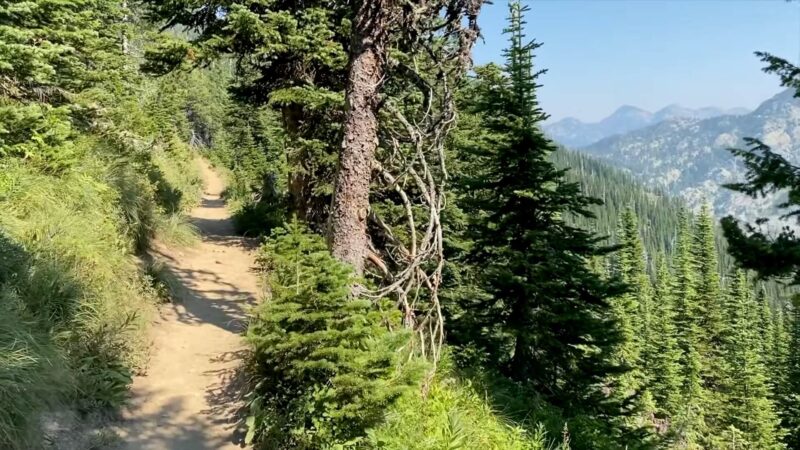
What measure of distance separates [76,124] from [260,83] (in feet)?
11.9

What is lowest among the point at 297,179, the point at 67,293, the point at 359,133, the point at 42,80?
the point at 67,293

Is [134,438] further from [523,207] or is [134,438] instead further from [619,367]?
[619,367]

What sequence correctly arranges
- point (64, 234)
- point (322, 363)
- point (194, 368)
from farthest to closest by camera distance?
point (64, 234) → point (194, 368) → point (322, 363)

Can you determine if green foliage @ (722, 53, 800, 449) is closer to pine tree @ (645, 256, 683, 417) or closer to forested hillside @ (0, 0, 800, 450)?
forested hillside @ (0, 0, 800, 450)

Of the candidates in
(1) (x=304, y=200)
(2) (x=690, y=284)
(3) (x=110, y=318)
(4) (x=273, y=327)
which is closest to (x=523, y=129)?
(1) (x=304, y=200)

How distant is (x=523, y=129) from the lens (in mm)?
9484

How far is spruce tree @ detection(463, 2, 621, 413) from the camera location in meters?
8.98

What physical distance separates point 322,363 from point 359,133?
218 cm

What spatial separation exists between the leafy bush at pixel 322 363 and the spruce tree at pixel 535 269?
4701mm

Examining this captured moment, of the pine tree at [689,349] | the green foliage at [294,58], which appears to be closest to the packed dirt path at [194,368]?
the green foliage at [294,58]

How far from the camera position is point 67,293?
5.33 meters

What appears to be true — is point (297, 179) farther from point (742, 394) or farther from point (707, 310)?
point (707, 310)

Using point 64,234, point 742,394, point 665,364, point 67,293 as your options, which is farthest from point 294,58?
point 742,394

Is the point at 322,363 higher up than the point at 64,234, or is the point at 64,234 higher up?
the point at 64,234
